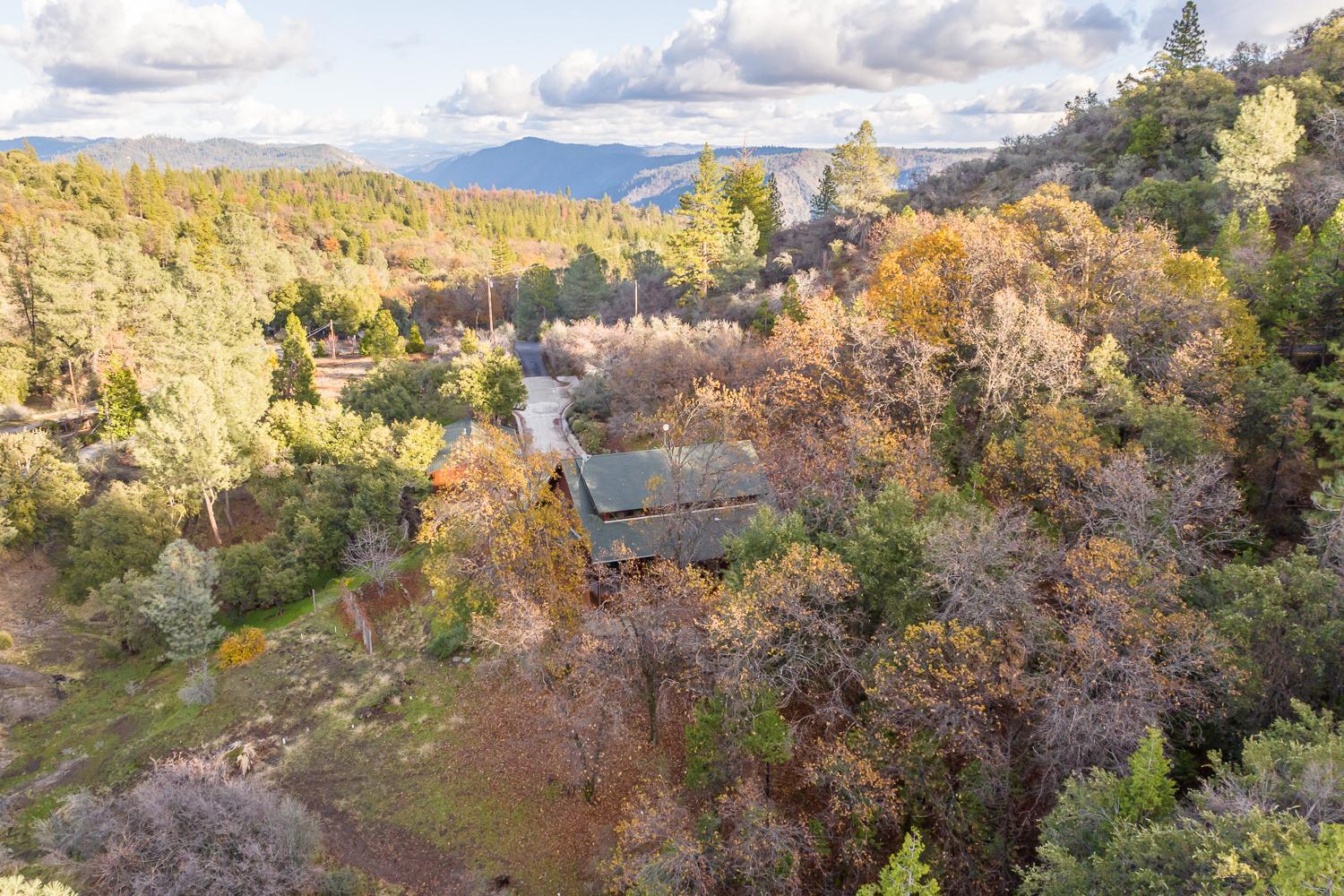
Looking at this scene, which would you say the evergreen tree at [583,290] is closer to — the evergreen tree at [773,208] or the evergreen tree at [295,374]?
the evergreen tree at [773,208]

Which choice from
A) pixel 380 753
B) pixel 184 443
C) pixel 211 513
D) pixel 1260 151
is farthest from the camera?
pixel 211 513

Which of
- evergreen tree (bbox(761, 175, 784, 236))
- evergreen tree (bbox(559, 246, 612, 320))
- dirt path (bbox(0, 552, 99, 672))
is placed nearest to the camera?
dirt path (bbox(0, 552, 99, 672))

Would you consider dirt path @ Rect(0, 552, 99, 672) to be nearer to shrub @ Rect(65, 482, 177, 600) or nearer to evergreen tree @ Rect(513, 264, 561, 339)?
shrub @ Rect(65, 482, 177, 600)

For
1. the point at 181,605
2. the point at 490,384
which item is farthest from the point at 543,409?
the point at 181,605

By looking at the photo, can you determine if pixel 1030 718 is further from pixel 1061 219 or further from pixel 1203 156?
pixel 1203 156

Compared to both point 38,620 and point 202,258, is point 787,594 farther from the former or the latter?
point 202,258

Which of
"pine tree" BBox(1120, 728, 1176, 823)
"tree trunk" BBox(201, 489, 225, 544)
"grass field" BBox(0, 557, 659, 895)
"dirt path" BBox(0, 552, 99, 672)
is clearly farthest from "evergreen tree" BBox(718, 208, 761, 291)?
"pine tree" BBox(1120, 728, 1176, 823)

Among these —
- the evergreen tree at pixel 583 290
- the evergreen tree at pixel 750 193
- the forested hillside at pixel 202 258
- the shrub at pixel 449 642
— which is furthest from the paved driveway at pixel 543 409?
the evergreen tree at pixel 750 193
